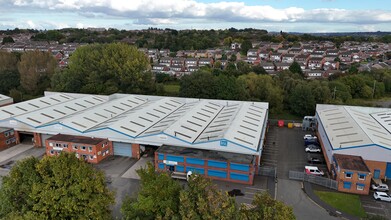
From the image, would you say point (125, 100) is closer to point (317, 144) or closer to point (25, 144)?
point (25, 144)

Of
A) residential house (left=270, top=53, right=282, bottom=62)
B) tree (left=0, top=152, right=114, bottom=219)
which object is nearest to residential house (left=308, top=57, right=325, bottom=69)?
residential house (left=270, top=53, right=282, bottom=62)

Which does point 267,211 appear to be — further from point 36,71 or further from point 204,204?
point 36,71

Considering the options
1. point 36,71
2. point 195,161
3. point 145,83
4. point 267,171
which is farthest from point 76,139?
point 36,71

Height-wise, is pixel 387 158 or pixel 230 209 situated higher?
pixel 230 209

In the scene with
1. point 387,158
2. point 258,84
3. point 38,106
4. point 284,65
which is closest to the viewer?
point 387,158

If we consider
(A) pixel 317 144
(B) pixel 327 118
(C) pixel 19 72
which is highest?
(C) pixel 19 72

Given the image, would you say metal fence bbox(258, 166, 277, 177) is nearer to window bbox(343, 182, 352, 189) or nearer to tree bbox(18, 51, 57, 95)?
window bbox(343, 182, 352, 189)

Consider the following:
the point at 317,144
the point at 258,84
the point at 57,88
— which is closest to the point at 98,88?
the point at 57,88
